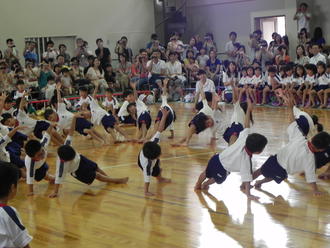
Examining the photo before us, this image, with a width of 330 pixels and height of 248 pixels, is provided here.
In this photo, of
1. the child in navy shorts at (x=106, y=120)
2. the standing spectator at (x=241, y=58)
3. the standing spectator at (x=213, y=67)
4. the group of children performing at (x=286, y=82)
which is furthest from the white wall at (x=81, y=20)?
the child in navy shorts at (x=106, y=120)

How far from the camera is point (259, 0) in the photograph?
15969 mm

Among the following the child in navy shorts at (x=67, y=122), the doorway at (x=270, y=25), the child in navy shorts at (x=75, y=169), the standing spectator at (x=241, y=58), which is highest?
the doorway at (x=270, y=25)

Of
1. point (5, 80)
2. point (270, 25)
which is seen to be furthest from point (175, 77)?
point (5, 80)

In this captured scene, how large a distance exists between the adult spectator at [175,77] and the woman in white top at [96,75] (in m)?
1.64

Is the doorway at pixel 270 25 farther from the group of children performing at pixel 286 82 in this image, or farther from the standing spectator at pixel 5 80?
the standing spectator at pixel 5 80

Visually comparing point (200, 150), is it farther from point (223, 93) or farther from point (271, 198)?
point (223, 93)

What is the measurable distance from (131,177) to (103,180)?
399mm

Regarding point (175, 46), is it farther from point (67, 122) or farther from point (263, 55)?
point (67, 122)

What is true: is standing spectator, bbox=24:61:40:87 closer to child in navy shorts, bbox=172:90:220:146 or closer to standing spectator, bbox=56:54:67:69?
standing spectator, bbox=56:54:67:69

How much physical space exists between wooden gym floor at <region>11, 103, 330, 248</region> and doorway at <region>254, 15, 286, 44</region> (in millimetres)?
9614

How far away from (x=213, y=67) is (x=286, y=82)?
2.60 m

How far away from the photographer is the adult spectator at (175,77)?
47.1 ft

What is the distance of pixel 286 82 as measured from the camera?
12305mm

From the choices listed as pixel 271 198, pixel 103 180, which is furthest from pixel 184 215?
pixel 103 180
